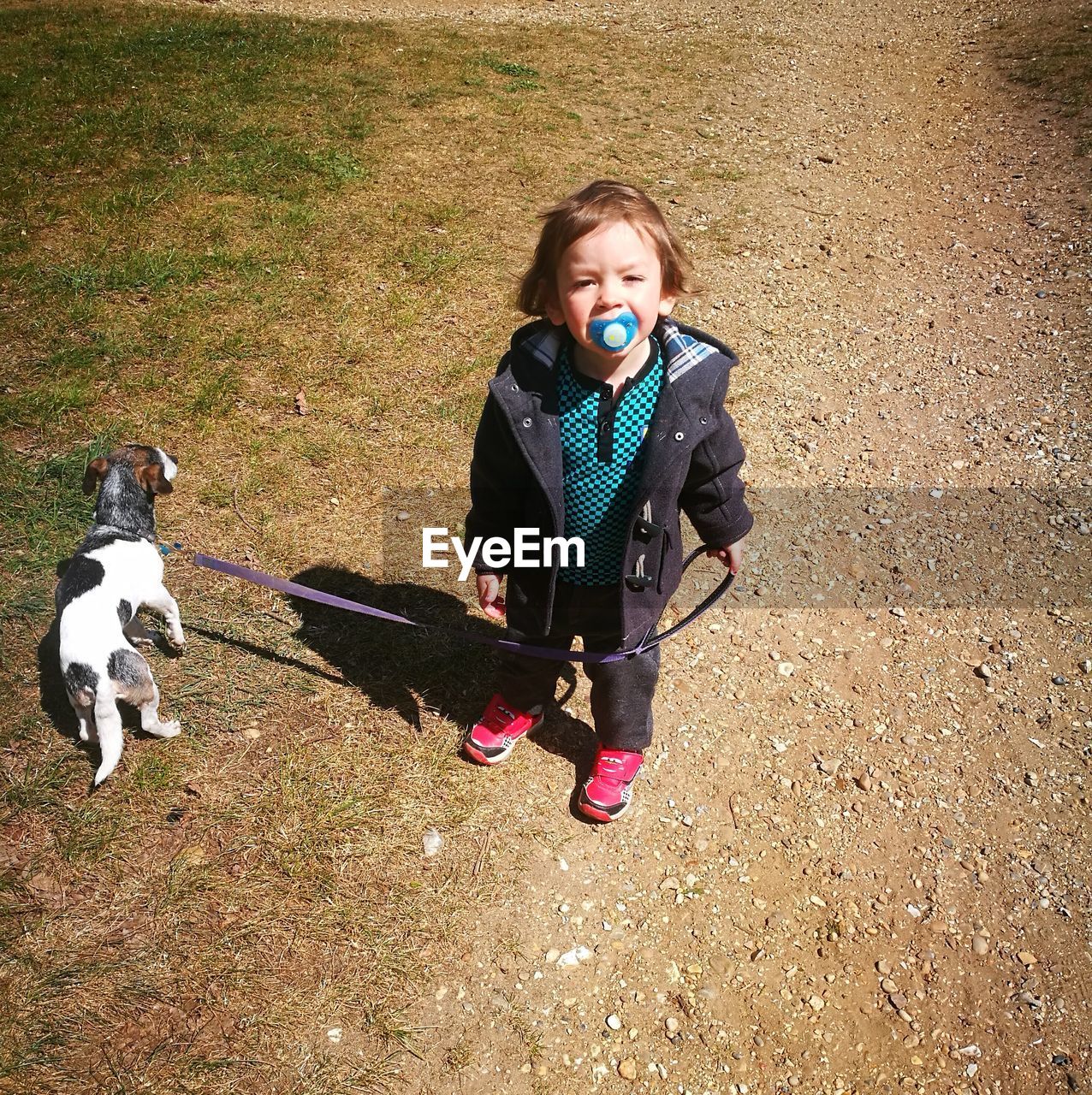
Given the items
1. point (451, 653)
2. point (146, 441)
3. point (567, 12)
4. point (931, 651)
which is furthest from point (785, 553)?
point (567, 12)

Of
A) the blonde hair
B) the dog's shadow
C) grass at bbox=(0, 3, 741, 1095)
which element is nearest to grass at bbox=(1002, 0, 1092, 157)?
grass at bbox=(0, 3, 741, 1095)

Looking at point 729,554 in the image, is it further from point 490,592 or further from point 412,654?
point 412,654

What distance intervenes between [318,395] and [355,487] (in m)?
0.89

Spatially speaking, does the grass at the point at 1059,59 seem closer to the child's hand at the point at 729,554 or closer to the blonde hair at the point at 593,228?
the child's hand at the point at 729,554

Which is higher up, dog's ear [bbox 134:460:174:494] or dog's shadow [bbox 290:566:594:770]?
dog's ear [bbox 134:460:174:494]

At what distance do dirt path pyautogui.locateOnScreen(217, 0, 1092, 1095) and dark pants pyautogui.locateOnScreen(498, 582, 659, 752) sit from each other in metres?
0.33

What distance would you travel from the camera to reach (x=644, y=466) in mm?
2586

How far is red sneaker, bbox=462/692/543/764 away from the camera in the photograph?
3.57m

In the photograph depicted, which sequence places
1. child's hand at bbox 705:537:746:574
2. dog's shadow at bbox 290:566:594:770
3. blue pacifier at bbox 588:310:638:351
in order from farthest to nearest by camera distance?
1. dog's shadow at bbox 290:566:594:770
2. child's hand at bbox 705:537:746:574
3. blue pacifier at bbox 588:310:638:351

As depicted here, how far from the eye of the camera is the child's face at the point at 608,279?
7.79 ft

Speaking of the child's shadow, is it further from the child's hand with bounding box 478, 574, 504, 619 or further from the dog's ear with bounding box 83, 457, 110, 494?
the dog's ear with bounding box 83, 457, 110, 494

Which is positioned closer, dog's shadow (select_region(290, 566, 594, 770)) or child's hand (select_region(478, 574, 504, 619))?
child's hand (select_region(478, 574, 504, 619))

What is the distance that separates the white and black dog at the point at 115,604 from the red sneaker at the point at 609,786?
5.70 feet

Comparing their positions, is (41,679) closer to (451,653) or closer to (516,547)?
(451,653)
